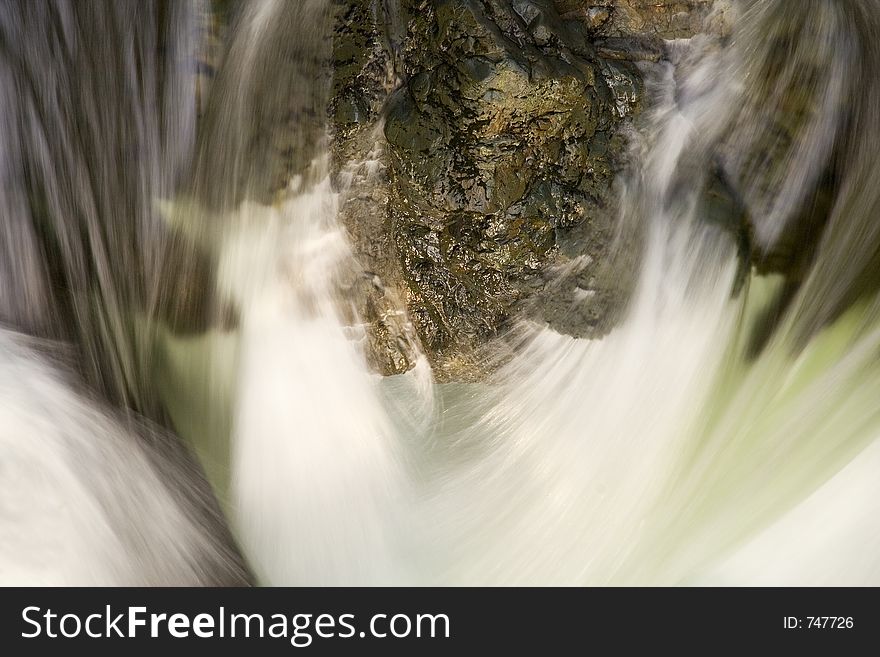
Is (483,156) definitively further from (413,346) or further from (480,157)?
(413,346)

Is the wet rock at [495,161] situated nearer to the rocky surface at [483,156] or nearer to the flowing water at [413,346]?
the rocky surface at [483,156]

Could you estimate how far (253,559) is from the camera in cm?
287

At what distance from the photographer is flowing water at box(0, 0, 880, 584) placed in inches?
107

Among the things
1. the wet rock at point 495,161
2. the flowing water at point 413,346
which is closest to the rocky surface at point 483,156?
the wet rock at point 495,161

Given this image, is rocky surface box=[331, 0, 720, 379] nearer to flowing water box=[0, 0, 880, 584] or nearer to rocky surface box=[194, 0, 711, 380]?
rocky surface box=[194, 0, 711, 380]

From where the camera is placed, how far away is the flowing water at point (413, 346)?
2730 millimetres

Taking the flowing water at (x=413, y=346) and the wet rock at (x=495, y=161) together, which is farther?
the flowing water at (x=413, y=346)

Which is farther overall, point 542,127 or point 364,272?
point 364,272

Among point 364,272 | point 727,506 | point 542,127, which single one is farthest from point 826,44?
point 364,272

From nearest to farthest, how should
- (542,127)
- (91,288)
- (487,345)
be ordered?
(542,127)
(487,345)
(91,288)

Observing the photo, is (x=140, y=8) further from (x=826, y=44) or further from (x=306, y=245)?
(x=826, y=44)

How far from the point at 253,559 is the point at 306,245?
132cm

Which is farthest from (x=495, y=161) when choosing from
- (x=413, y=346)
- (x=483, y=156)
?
(x=413, y=346)

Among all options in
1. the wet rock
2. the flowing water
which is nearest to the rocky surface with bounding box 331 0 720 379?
the wet rock
